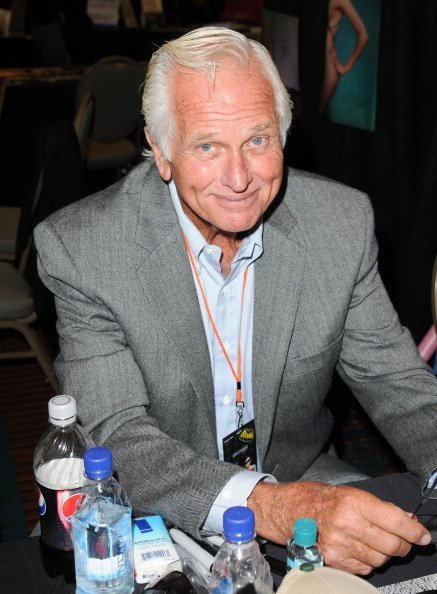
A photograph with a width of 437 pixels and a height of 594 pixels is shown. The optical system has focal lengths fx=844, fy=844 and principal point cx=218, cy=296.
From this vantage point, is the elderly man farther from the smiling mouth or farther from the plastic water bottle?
the plastic water bottle

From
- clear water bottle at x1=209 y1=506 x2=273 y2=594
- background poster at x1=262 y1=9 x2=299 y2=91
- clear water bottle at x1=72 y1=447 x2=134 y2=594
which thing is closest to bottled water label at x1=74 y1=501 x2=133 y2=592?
clear water bottle at x1=72 y1=447 x2=134 y2=594

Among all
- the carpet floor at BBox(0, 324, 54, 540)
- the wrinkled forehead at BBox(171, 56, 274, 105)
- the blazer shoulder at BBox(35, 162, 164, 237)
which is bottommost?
the carpet floor at BBox(0, 324, 54, 540)

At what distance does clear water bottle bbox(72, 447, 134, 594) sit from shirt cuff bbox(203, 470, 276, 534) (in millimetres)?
183

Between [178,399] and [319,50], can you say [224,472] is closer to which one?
[178,399]

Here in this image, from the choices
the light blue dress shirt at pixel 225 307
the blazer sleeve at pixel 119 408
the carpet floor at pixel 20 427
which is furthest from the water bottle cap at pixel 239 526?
the carpet floor at pixel 20 427

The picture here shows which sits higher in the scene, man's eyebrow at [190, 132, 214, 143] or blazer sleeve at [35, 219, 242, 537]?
man's eyebrow at [190, 132, 214, 143]

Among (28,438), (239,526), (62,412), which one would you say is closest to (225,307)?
(62,412)

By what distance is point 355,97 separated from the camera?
4.50 meters

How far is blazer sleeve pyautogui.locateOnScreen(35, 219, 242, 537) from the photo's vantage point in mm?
1521

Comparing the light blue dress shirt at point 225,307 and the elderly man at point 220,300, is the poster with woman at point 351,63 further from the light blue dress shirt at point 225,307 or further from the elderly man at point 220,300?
the light blue dress shirt at point 225,307

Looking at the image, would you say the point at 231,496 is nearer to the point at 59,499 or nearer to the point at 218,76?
the point at 59,499

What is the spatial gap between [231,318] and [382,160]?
2.54 meters

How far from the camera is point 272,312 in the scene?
6.32 ft

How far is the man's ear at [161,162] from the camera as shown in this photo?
1860 mm
